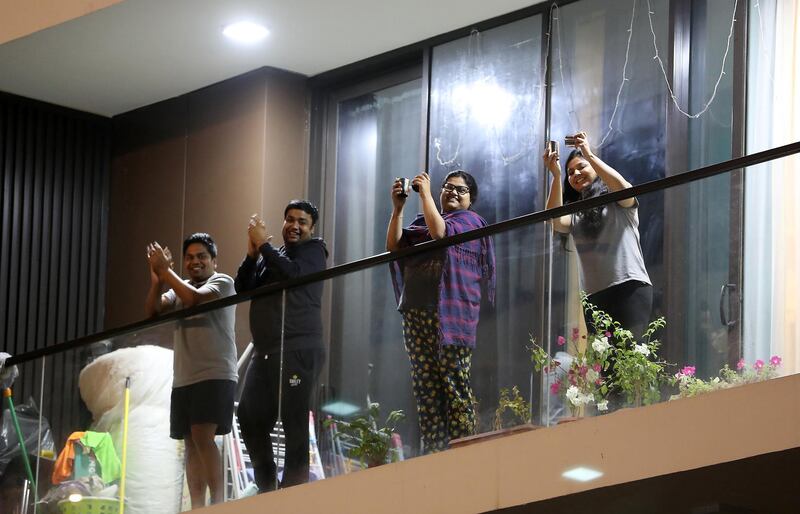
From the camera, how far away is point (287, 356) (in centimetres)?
629

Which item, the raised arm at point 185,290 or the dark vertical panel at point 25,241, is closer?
the raised arm at point 185,290

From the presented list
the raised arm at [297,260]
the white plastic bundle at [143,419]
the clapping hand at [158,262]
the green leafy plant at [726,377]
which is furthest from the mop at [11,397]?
the green leafy plant at [726,377]

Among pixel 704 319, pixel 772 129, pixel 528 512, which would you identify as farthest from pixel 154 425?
pixel 772 129

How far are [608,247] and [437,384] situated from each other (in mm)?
870

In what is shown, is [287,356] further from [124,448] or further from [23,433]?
[23,433]

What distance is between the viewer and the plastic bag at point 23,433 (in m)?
7.18

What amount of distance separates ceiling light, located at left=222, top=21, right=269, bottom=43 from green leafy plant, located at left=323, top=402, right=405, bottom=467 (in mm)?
3404

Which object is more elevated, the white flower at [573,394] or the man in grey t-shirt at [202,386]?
the man in grey t-shirt at [202,386]

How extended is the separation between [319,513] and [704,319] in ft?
6.15

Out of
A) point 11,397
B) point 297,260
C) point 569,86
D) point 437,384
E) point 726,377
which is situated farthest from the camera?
point 569,86

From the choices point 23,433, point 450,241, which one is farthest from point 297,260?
point 23,433

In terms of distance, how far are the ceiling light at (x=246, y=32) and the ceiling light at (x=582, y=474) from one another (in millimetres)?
4197

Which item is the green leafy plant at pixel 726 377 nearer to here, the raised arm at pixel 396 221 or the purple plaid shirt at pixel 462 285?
the purple plaid shirt at pixel 462 285

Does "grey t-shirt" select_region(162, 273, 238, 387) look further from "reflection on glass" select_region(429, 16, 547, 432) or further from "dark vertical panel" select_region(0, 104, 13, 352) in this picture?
"dark vertical panel" select_region(0, 104, 13, 352)
